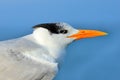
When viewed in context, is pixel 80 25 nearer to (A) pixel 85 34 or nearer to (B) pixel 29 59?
(A) pixel 85 34

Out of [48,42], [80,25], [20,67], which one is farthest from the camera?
[80,25]

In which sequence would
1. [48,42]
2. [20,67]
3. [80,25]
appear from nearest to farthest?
[20,67], [48,42], [80,25]

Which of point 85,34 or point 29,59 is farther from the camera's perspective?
point 85,34

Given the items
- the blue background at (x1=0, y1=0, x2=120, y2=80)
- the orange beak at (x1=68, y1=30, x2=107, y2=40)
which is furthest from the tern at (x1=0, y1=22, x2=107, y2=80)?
the blue background at (x1=0, y1=0, x2=120, y2=80)

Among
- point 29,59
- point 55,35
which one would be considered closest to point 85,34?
point 55,35

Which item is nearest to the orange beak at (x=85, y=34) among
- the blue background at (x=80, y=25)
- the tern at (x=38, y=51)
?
the tern at (x=38, y=51)

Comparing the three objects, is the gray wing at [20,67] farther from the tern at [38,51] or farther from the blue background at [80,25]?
the blue background at [80,25]

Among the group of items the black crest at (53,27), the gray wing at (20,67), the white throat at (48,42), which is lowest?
the gray wing at (20,67)

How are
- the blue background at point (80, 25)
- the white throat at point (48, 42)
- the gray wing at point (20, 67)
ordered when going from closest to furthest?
1. the gray wing at point (20, 67)
2. the white throat at point (48, 42)
3. the blue background at point (80, 25)
